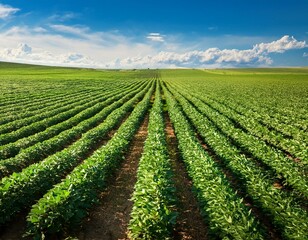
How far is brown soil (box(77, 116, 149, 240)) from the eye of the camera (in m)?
7.99

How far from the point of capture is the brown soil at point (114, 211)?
7988 millimetres

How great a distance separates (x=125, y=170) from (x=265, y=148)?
7072 millimetres

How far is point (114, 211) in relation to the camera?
9.25m

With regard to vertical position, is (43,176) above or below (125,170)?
above

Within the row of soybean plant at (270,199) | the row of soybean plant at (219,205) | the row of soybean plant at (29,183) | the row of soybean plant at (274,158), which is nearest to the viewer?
the row of soybean plant at (219,205)

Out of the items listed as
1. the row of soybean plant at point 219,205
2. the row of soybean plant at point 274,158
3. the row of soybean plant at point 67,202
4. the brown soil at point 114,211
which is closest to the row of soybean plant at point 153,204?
the brown soil at point 114,211

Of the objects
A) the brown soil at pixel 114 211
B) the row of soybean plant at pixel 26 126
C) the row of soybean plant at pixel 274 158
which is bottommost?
the brown soil at pixel 114 211

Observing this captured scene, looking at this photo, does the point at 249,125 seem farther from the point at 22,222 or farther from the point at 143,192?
the point at 22,222

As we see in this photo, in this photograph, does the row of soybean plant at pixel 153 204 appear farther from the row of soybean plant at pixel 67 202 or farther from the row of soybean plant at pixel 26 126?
the row of soybean plant at pixel 26 126

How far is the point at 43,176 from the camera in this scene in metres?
9.63

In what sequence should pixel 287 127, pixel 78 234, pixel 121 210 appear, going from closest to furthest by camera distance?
1. pixel 78 234
2. pixel 121 210
3. pixel 287 127

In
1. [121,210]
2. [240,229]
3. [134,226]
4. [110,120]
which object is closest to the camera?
[240,229]

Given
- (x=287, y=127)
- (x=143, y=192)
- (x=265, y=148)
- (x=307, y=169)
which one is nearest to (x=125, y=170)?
(x=143, y=192)

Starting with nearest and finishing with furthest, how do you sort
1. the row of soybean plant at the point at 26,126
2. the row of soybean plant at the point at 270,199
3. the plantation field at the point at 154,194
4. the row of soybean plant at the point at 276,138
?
the row of soybean plant at the point at 270,199 → the plantation field at the point at 154,194 → the row of soybean plant at the point at 276,138 → the row of soybean plant at the point at 26,126
